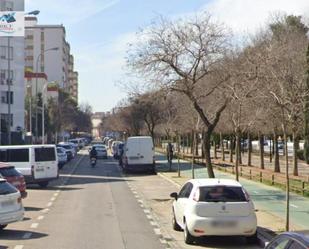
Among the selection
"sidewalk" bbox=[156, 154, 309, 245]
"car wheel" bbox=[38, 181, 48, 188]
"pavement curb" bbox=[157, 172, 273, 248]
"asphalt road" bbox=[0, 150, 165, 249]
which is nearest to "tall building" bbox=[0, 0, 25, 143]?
"car wheel" bbox=[38, 181, 48, 188]

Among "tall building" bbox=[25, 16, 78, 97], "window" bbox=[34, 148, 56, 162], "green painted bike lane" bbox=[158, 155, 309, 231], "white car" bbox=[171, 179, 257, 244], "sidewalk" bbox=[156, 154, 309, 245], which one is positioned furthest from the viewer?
"tall building" bbox=[25, 16, 78, 97]

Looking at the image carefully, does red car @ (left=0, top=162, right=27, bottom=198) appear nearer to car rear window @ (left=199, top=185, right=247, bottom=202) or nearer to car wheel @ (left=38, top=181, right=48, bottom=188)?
car rear window @ (left=199, top=185, right=247, bottom=202)

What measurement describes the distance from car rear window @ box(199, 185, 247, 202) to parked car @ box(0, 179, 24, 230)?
14.9ft

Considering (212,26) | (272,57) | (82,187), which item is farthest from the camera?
(82,187)

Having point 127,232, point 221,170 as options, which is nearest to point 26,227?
point 127,232

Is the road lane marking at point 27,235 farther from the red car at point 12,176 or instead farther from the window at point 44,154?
the window at point 44,154

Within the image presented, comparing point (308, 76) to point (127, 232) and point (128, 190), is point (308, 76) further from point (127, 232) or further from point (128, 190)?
point (127, 232)

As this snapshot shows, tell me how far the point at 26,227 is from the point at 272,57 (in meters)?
12.4

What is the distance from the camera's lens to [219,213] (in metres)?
14.4

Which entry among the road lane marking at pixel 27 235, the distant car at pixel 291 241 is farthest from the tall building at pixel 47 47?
the distant car at pixel 291 241

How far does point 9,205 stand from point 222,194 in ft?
16.6

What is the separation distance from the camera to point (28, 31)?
16700 centimetres

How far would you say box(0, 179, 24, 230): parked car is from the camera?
1564cm

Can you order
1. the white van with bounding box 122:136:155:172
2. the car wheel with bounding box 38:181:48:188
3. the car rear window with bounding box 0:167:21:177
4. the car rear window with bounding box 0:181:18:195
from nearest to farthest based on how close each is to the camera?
the car rear window with bounding box 0:181:18:195 → the car rear window with bounding box 0:167:21:177 → the car wheel with bounding box 38:181:48:188 → the white van with bounding box 122:136:155:172
